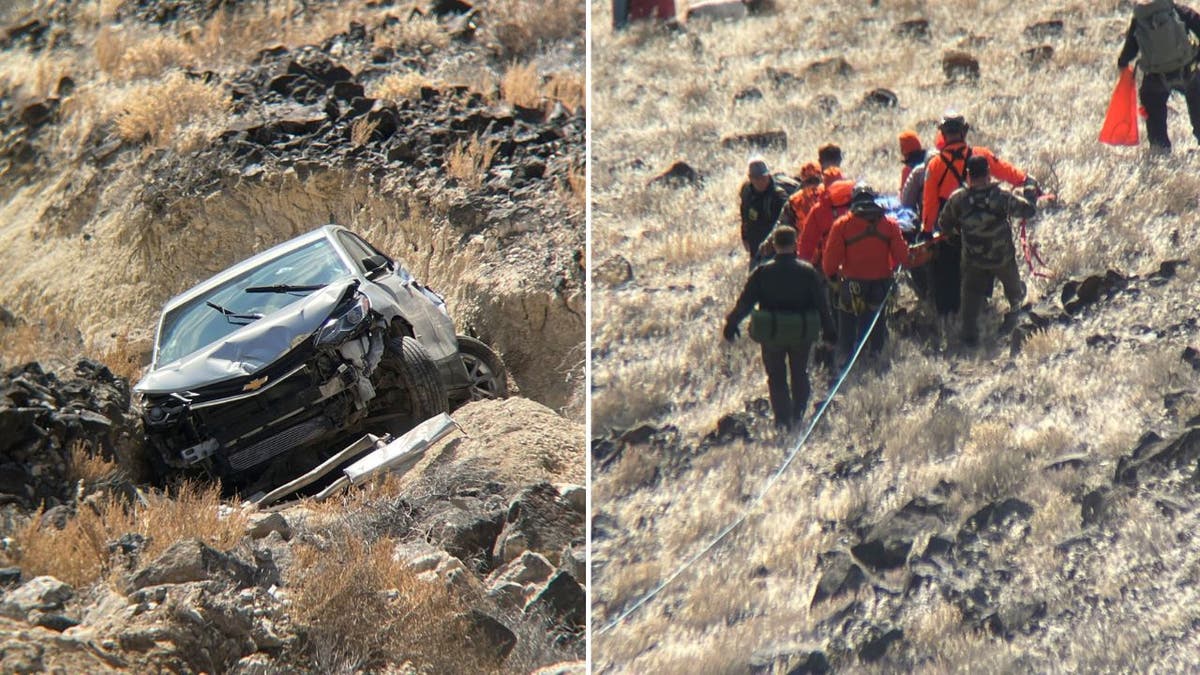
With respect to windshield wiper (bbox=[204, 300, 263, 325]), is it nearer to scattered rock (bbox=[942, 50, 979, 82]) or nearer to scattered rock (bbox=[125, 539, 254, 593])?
scattered rock (bbox=[125, 539, 254, 593])

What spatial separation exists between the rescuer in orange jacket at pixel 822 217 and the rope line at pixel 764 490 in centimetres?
49

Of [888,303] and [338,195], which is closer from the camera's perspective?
[888,303]

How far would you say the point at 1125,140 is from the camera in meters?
9.77

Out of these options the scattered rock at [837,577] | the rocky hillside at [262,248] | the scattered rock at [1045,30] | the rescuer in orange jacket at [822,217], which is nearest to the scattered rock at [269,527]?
the rocky hillside at [262,248]

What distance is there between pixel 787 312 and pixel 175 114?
34.8ft

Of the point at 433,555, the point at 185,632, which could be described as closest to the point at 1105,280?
the point at 433,555

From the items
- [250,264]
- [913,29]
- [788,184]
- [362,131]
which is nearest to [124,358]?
[362,131]

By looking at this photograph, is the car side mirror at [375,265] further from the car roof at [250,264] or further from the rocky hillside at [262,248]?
the rocky hillside at [262,248]

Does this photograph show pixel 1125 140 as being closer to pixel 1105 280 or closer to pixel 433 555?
pixel 1105 280

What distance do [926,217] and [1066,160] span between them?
67.1 inches

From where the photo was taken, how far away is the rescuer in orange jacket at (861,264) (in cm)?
816

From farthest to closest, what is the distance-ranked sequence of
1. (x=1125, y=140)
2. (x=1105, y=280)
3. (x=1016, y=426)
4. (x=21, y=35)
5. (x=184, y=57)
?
(x=21, y=35) < (x=184, y=57) < (x=1125, y=140) < (x=1105, y=280) < (x=1016, y=426)

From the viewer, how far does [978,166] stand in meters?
8.01

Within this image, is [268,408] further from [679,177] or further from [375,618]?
[679,177]
